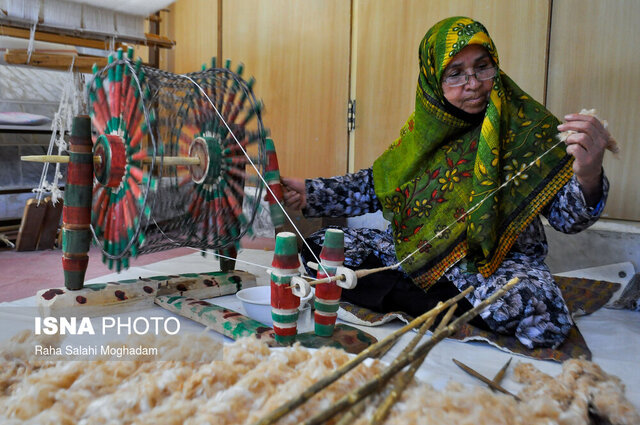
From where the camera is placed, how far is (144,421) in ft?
2.35

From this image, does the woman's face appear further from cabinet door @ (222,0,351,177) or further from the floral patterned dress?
cabinet door @ (222,0,351,177)

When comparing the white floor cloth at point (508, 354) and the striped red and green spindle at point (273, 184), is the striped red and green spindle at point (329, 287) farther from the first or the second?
the striped red and green spindle at point (273, 184)

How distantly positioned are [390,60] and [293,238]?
7.10 feet

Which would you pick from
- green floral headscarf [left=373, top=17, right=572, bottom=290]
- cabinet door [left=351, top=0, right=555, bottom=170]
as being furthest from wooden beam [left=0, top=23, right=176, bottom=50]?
green floral headscarf [left=373, top=17, right=572, bottom=290]

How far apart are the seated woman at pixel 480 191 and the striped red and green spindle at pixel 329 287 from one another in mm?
395

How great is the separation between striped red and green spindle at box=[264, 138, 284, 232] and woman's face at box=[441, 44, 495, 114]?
0.67m

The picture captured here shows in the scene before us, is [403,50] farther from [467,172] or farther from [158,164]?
[158,164]

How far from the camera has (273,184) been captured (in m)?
1.83

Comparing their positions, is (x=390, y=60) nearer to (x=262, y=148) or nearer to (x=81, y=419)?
(x=262, y=148)

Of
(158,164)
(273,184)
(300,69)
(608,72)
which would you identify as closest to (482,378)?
(273,184)

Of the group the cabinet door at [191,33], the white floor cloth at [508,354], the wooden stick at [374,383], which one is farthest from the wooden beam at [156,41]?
the wooden stick at [374,383]

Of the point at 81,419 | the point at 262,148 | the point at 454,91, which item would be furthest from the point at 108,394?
the point at 454,91

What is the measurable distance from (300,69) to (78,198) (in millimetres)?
2304

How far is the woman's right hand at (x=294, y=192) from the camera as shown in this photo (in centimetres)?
207
